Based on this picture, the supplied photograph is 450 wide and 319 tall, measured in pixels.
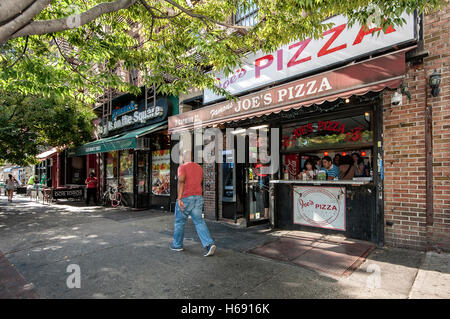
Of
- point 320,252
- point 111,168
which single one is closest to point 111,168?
point 111,168

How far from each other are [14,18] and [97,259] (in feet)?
A: 12.1

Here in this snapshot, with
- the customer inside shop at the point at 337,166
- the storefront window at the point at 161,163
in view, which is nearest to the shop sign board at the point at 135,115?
the storefront window at the point at 161,163

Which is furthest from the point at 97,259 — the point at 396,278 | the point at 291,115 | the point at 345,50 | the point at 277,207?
the point at 345,50

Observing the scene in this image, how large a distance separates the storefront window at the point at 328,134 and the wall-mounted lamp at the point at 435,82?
1099 millimetres

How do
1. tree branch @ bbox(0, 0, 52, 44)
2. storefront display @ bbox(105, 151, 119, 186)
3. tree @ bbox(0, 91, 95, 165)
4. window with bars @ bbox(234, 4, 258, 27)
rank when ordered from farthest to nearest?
storefront display @ bbox(105, 151, 119, 186)
tree @ bbox(0, 91, 95, 165)
window with bars @ bbox(234, 4, 258, 27)
tree branch @ bbox(0, 0, 52, 44)

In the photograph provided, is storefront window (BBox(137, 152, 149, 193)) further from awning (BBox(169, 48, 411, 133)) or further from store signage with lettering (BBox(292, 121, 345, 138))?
store signage with lettering (BBox(292, 121, 345, 138))

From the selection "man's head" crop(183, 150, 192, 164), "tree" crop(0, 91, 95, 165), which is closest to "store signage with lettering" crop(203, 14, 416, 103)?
"man's head" crop(183, 150, 192, 164)

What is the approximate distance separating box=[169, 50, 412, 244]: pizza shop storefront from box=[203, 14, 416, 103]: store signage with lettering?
0.91 metres

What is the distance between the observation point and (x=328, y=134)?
19.1ft

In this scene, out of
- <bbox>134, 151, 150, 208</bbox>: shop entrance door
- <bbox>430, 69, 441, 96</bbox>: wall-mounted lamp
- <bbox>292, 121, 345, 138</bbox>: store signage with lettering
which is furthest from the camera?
<bbox>134, 151, 150, 208</bbox>: shop entrance door

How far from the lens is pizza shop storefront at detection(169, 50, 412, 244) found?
442cm

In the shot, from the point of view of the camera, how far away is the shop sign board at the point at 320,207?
216 inches

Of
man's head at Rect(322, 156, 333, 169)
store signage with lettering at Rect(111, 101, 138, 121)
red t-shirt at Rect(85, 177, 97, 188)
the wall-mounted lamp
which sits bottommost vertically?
red t-shirt at Rect(85, 177, 97, 188)
